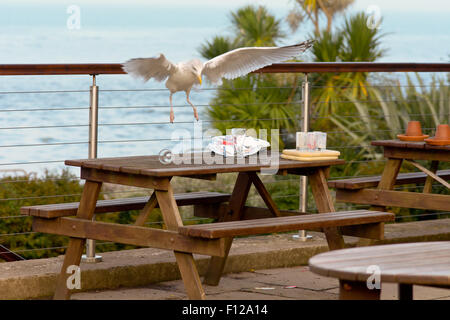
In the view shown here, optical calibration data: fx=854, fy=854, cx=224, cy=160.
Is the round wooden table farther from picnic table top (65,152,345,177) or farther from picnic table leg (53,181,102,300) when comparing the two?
picnic table leg (53,181,102,300)

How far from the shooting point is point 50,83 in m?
38.6

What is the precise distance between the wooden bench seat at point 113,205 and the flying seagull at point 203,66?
0.58 m

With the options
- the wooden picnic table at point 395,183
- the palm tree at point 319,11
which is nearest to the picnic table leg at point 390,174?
the wooden picnic table at point 395,183

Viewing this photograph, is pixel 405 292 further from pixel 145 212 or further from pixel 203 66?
pixel 203 66

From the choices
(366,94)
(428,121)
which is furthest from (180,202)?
(366,94)

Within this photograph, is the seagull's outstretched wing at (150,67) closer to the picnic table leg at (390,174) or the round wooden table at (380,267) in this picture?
the round wooden table at (380,267)

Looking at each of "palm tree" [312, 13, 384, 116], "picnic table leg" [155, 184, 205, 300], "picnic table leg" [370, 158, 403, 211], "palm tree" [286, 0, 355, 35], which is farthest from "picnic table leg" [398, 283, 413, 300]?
"palm tree" [286, 0, 355, 35]

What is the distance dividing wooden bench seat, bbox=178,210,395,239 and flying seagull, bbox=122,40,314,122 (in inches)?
20.9

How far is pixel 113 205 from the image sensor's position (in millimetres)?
3963

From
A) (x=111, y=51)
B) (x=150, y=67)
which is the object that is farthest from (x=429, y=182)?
(x=111, y=51)

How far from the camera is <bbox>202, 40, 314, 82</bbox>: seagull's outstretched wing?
377 cm

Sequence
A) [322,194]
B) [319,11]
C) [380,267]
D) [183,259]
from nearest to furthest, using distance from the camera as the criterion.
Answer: [380,267]
[183,259]
[322,194]
[319,11]

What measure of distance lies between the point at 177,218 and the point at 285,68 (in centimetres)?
170

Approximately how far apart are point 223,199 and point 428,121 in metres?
3.50
